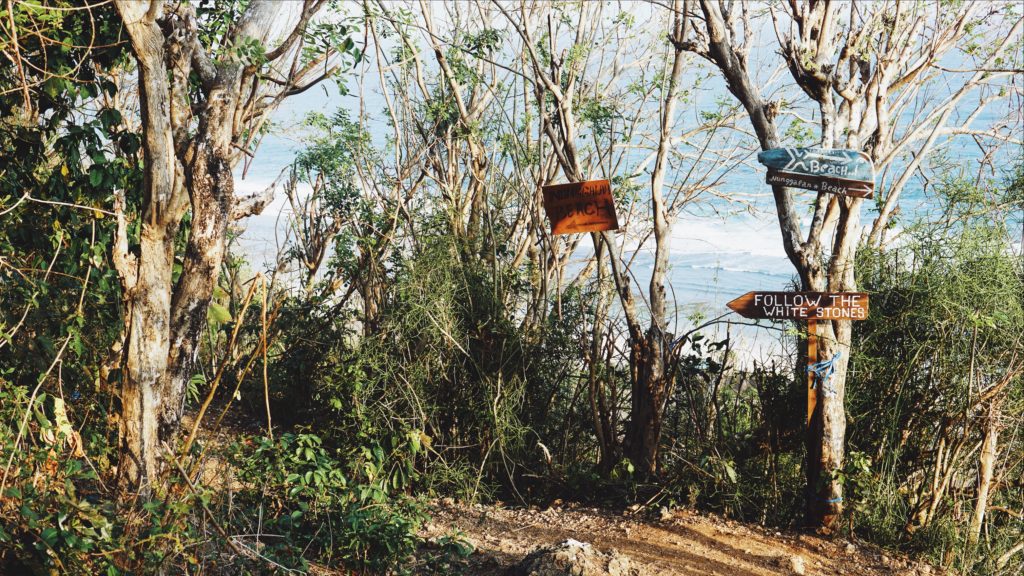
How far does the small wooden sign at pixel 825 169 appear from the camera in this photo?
13.6ft

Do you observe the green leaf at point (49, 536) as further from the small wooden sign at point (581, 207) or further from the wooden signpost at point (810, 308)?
the wooden signpost at point (810, 308)

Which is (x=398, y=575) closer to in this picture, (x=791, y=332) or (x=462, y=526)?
(x=462, y=526)

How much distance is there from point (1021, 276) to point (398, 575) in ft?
11.9

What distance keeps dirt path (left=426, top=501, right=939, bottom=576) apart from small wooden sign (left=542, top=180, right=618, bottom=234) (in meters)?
1.66

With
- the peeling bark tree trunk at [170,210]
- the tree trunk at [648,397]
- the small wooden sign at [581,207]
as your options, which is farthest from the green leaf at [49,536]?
the tree trunk at [648,397]

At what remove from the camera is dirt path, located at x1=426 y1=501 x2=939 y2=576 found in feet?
13.5

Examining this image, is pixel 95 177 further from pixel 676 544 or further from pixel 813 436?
pixel 813 436

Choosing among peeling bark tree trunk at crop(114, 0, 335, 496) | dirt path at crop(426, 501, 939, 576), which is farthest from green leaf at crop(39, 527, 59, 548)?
dirt path at crop(426, 501, 939, 576)

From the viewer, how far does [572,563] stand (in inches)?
144

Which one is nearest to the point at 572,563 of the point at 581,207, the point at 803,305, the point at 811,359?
the point at 811,359

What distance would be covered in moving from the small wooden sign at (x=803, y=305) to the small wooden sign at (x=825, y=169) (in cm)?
53

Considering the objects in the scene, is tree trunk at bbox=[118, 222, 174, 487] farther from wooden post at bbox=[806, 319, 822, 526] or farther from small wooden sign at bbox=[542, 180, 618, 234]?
wooden post at bbox=[806, 319, 822, 526]

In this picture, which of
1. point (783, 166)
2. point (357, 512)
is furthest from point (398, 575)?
point (783, 166)

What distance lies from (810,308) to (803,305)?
4 cm
